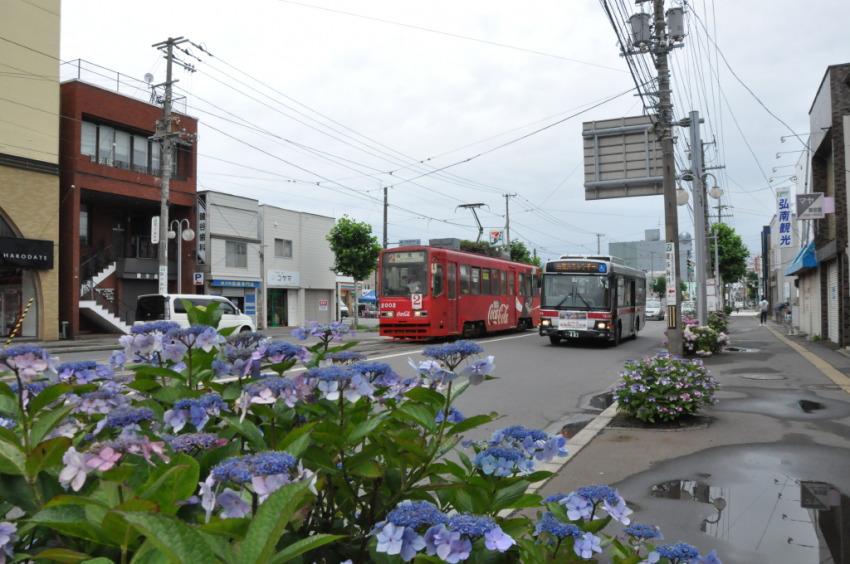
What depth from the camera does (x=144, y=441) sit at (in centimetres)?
140

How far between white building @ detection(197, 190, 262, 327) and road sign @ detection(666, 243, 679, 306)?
25.0 m

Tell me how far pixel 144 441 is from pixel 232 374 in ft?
2.02

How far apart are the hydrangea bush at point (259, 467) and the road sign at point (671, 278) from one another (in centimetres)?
1240

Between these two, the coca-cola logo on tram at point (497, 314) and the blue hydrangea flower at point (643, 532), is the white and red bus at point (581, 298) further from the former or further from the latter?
the blue hydrangea flower at point (643, 532)

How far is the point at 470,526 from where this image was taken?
134 cm

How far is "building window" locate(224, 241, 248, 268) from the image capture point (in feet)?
111

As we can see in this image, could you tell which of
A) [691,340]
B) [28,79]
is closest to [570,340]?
[691,340]

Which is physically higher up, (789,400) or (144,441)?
(144,441)

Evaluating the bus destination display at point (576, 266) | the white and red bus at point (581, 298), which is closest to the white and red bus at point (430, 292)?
the white and red bus at point (581, 298)

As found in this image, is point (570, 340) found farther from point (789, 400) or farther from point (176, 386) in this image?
point (176, 386)

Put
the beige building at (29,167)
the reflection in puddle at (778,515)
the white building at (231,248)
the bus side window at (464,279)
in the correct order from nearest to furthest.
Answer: the reflection in puddle at (778,515), the bus side window at (464,279), the beige building at (29,167), the white building at (231,248)

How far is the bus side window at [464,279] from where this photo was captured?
21203 millimetres

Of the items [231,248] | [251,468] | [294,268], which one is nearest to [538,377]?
[251,468]

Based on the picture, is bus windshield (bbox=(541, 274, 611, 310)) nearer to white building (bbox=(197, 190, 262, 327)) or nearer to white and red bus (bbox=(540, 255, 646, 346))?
white and red bus (bbox=(540, 255, 646, 346))
